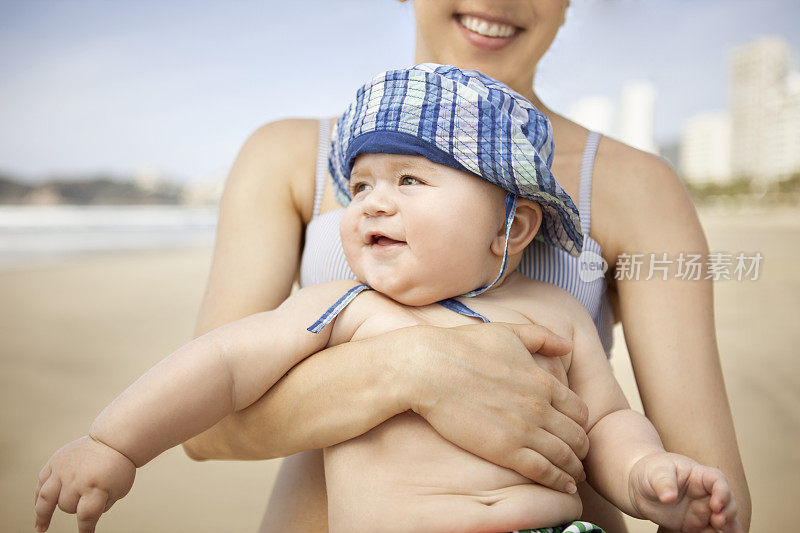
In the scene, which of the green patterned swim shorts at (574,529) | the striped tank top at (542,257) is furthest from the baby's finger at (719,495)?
the striped tank top at (542,257)

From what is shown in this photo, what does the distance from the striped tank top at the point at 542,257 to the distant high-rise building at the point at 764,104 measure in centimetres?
3037

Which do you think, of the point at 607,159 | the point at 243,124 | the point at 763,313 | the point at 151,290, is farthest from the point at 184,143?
the point at 607,159

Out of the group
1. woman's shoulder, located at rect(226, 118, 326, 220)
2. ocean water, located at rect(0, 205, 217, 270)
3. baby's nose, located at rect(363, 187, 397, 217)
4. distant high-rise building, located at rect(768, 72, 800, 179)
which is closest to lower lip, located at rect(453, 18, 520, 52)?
woman's shoulder, located at rect(226, 118, 326, 220)

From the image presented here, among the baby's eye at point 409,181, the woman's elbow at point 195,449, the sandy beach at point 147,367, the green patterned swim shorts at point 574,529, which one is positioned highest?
the baby's eye at point 409,181

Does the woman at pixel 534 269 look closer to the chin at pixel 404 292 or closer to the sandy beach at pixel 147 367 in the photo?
the chin at pixel 404 292

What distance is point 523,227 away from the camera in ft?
4.75

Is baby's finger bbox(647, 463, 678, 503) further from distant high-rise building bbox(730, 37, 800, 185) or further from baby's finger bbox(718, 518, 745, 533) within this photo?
distant high-rise building bbox(730, 37, 800, 185)

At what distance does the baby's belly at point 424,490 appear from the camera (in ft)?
3.77

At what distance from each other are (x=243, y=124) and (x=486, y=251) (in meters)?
45.0

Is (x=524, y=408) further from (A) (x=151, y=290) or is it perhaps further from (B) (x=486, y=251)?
(A) (x=151, y=290)

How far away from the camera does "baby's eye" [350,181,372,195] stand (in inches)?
55.8

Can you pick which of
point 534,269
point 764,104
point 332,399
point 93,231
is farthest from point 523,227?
point 764,104

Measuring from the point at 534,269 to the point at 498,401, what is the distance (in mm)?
487

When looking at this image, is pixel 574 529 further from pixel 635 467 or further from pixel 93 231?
pixel 93 231
